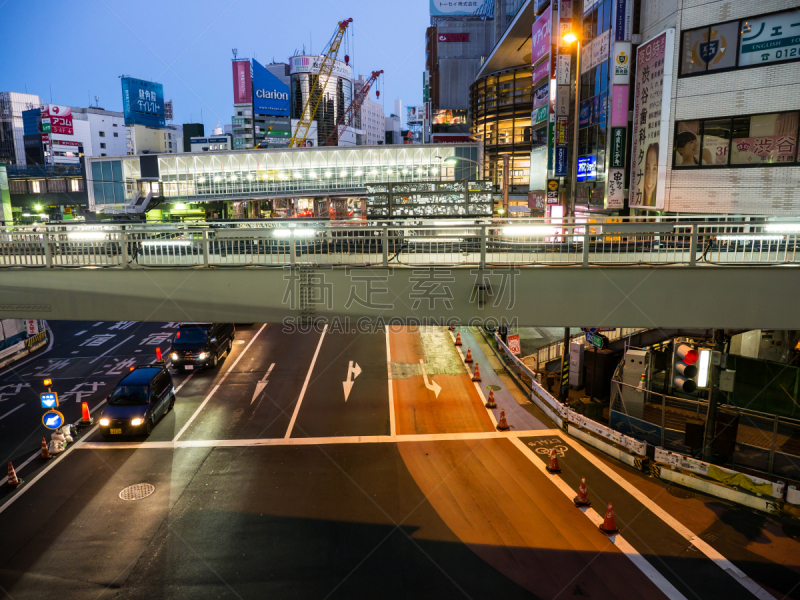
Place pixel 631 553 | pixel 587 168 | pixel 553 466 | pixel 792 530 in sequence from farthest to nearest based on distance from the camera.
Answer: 1. pixel 587 168
2. pixel 553 466
3. pixel 792 530
4. pixel 631 553

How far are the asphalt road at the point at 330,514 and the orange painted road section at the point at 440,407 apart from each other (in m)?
0.08

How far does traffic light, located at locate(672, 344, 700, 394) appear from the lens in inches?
444

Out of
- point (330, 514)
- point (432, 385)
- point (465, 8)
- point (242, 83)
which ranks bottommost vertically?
point (330, 514)

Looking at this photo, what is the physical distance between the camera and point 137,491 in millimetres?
12562

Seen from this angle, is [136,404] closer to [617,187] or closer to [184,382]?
[184,382]

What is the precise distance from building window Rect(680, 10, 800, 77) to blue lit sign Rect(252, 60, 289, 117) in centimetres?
7575

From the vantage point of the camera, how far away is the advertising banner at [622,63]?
917 inches

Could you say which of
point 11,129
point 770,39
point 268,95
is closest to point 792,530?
point 770,39

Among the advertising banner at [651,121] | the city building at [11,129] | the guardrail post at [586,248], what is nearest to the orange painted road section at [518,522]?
the guardrail post at [586,248]

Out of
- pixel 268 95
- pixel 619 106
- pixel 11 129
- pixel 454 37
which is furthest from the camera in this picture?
pixel 11 129

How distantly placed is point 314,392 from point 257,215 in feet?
193

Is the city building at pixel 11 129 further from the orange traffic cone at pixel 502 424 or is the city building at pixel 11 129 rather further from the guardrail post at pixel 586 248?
the guardrail post at pixel 586 248

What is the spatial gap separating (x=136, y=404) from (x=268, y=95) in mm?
80948

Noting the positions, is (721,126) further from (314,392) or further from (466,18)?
(466,18)
